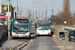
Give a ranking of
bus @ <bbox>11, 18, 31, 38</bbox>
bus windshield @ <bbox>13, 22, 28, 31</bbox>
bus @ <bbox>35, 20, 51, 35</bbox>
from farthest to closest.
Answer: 1. bus @ <bbox>35, 20, 51, 35</bbox>
2. bus windshield @ <bbox>13, 22, 28, 31</bbox>
3. bus @ <bbox>11, 18, 31, 38</bbox>

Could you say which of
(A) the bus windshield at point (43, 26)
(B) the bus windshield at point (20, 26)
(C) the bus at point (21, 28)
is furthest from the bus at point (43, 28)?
(B) the bus windshield at point (20, 26)

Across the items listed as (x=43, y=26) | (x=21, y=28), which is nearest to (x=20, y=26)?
(x=21, y=28)

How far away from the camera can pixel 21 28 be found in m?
21.6

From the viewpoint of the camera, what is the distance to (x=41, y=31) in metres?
26.7

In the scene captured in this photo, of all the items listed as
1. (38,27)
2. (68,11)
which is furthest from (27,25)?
(68,11)

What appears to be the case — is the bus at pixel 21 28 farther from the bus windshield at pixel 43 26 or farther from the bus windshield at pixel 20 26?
the bus windshield at pixel 43 26

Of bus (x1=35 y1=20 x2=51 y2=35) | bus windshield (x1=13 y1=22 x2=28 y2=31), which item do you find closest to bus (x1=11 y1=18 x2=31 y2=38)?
bus windshield (x1=13 y1=22 x2=28 y2=31)

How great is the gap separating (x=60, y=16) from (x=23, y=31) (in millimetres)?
75127

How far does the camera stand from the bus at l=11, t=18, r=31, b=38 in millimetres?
21375

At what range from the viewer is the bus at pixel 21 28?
70.1 ft

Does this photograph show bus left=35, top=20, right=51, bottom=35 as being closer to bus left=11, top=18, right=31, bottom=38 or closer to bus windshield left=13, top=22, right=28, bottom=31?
bus left=11, top=18, right=31, bottom=38

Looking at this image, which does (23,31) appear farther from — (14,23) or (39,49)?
(39,49)

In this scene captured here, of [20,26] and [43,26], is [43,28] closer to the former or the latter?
[43,26]

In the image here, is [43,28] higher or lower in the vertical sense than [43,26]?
lower
